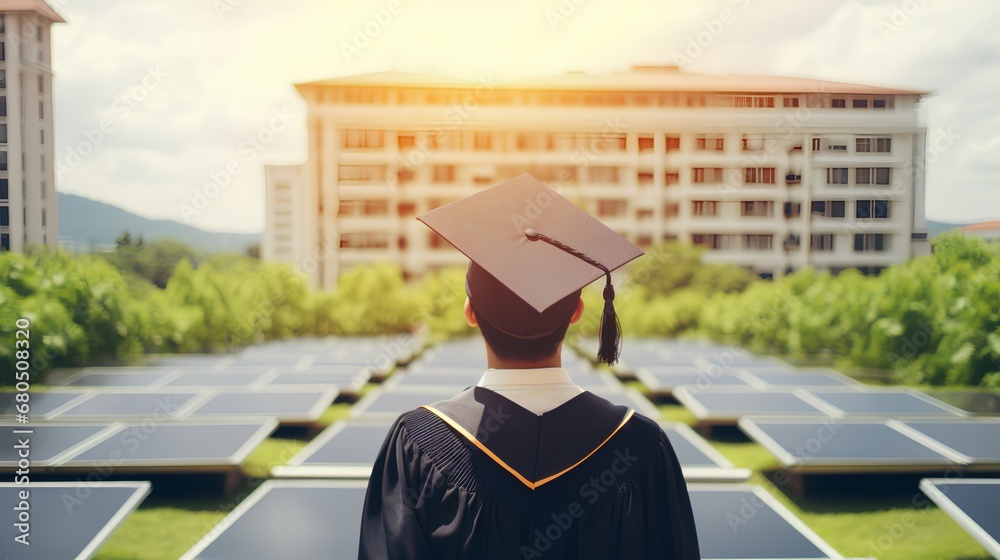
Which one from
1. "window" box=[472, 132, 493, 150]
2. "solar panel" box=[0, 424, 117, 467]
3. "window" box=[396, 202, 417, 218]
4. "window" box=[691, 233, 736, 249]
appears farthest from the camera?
"window" box=[472, 132, 493, 150]

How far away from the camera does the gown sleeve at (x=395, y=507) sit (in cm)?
97

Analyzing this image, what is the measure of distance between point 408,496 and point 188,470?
6.89 feet

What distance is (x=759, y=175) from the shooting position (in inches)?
323

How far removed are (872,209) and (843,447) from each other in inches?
153

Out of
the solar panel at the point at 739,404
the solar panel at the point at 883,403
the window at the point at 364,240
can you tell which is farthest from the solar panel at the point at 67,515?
the window at the point at 364,240

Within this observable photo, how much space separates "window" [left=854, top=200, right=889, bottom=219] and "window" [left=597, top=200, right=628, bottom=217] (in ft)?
9.89

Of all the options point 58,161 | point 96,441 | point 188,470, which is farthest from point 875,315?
point 58,161

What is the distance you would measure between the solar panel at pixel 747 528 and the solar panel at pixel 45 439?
2.42 m

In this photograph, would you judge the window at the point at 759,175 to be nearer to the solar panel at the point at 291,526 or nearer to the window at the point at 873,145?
the window at the point at 873,145

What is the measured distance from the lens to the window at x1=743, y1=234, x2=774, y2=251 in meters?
8.11

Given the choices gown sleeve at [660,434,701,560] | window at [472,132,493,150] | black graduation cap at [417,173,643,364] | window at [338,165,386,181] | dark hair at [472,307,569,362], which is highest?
window at [472,132,493,150]

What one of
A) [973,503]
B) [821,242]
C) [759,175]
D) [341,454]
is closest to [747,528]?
[973,503]

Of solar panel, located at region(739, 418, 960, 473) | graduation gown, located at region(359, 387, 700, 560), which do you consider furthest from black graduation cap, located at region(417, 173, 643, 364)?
solar panel, located at region(739, 418, 960, 473)

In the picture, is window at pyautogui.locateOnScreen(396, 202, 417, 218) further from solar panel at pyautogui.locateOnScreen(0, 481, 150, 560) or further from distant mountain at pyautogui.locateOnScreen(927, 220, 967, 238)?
solar panel at pyautogui.locateOnScreen(0, 481, 150, 560)
